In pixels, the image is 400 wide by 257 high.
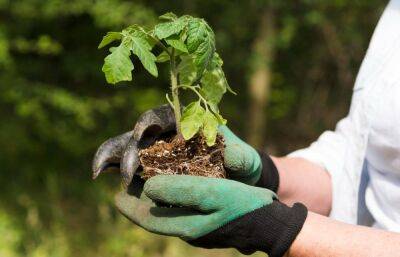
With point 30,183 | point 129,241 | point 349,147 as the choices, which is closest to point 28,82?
point 30,183

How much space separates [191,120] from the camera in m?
1.98

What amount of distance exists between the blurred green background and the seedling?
2916mm

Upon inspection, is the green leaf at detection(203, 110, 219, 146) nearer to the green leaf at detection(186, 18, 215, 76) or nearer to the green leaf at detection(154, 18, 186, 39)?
the green leaf at detection(186, 18, 215, 76)

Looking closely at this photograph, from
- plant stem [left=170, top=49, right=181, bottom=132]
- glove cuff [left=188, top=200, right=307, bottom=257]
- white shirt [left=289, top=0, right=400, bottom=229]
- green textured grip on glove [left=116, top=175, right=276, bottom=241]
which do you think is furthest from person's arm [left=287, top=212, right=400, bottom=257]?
plant stem [left=170, top=49, right=181, bottom=132]

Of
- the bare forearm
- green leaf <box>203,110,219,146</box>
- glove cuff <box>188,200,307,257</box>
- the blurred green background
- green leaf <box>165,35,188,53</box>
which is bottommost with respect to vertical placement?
the blurred green background

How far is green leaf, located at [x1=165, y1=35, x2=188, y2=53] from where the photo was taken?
6.34ft

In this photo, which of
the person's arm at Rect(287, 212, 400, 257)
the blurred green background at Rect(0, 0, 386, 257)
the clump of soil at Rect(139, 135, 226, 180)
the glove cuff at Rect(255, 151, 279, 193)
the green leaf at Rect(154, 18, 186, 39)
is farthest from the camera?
the blurred green background at Rect(0, 0, 386, 257)

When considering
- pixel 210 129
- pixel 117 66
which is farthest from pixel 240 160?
pixel 117 66

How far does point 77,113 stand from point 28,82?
0.54 meters

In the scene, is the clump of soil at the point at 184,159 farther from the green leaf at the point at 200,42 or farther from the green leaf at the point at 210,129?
the green leaf at the point at 200,42

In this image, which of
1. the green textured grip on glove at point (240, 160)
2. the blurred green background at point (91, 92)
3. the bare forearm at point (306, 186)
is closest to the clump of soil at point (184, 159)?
the green textured grip on glove at point (240, 160)

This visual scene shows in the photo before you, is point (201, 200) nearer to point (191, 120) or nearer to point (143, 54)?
point (191, 120)

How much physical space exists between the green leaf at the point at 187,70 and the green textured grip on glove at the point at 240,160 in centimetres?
21

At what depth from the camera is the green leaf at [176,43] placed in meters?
1.93
